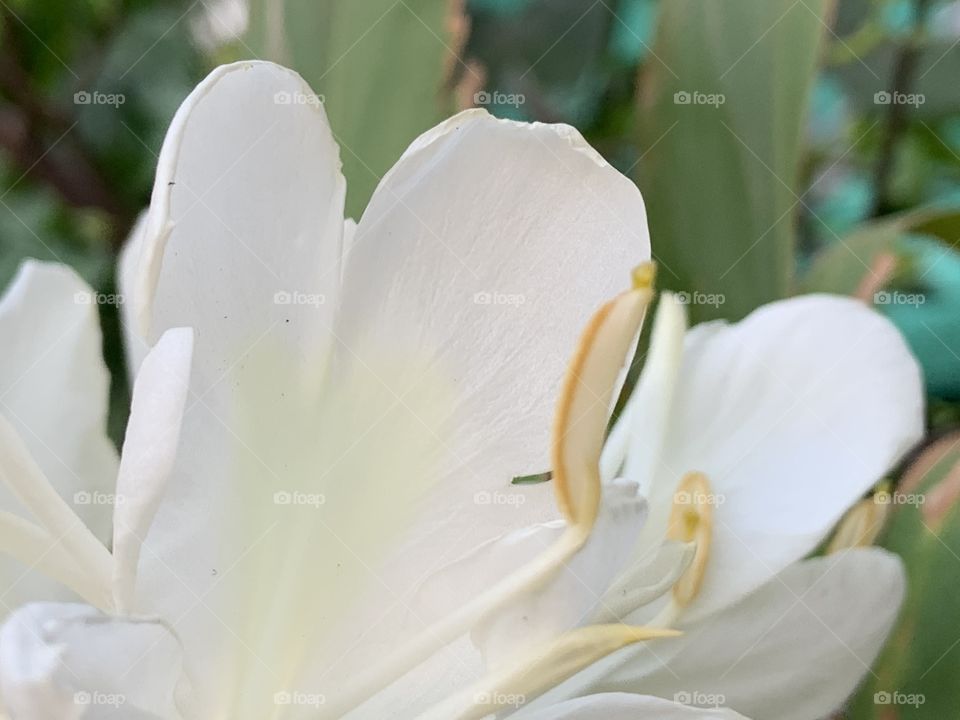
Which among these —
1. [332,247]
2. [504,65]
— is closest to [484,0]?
[504,65]

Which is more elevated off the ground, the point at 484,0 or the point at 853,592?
the point at 484,0

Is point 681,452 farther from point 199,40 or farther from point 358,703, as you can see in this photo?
point 199,40

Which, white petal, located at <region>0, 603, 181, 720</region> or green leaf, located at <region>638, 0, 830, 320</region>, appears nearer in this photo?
white petal, located at <region>0, 603, 181, 720</region>

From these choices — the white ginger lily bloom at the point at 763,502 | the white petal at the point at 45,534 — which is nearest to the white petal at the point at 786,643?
the white ginger lily bloom at the point at 763,502

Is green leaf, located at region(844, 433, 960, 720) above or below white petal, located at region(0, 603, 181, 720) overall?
below

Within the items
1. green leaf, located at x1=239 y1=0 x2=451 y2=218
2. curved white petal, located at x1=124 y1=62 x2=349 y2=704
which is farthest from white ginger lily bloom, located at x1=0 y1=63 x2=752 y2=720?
green leaf, located at x1=239 y1=0 x2=451 y2=218

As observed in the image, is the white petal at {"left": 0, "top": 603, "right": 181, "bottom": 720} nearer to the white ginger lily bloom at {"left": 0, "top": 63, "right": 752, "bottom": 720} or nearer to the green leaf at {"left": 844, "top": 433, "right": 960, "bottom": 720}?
the white ginger lily bloom at {"left": 0, "top": 63, "right": 752, "bottom": 720}

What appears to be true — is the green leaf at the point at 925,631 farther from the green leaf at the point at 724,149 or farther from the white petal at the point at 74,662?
the white petal at the point at 74,662
